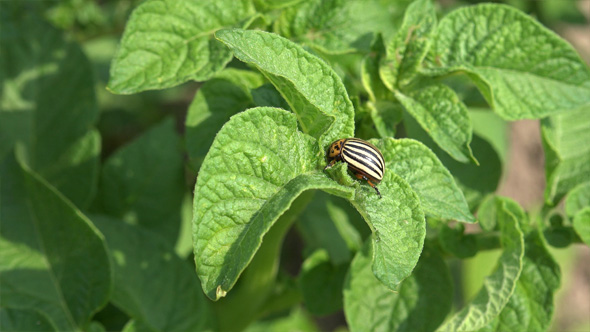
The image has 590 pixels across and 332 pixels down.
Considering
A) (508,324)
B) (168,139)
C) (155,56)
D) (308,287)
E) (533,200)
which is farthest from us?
(533,200)

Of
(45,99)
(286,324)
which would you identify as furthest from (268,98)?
(286,324)

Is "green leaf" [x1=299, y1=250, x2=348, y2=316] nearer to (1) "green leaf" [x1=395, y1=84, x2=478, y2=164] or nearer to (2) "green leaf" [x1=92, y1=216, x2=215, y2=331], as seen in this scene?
(2) "green leaf" [x1=92, y1=216, x2=215, y2=331]

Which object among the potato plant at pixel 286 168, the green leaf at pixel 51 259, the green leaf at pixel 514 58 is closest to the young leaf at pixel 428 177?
the potato plant at pixel 286 168

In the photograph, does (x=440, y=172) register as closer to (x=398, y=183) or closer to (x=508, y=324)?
(x=398, y=183)

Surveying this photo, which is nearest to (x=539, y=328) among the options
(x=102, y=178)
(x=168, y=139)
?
(x=168, y=139)

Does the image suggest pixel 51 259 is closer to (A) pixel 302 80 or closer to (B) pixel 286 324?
(A) pixel 302 80

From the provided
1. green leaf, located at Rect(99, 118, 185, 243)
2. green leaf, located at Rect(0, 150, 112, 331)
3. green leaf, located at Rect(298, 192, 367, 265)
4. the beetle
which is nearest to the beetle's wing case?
the beetle
